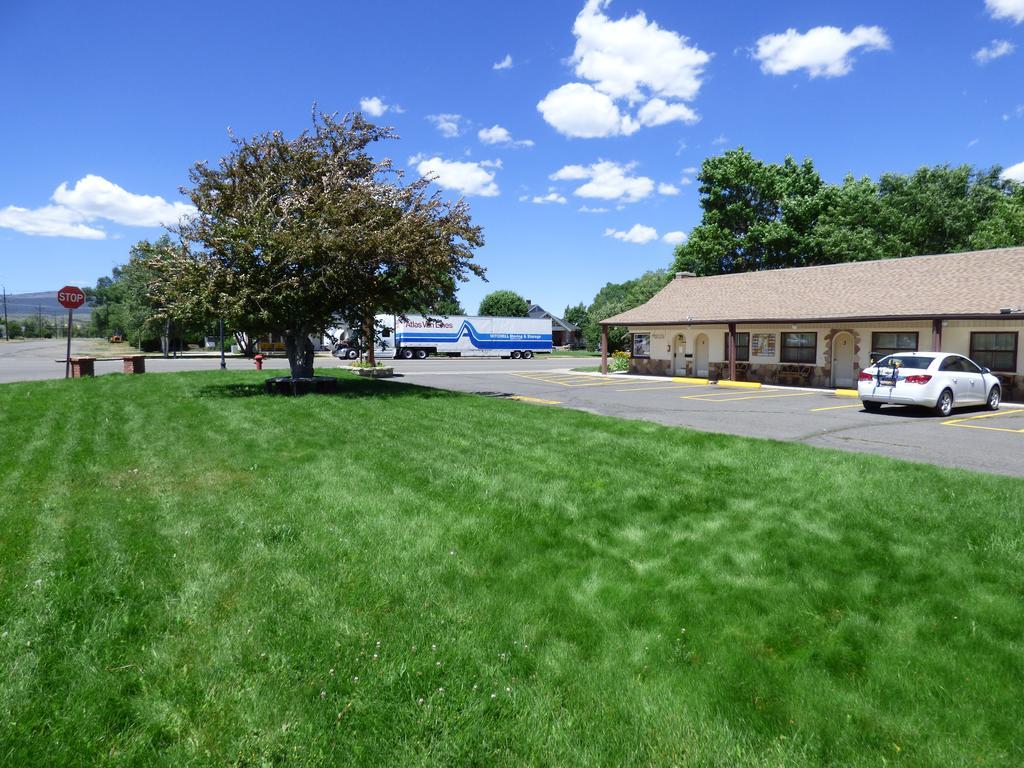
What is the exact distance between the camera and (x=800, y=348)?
24547mm

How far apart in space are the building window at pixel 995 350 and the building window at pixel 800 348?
5.37 metres

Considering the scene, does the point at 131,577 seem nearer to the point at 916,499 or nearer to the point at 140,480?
the point at 140,480

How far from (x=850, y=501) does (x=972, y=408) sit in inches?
537

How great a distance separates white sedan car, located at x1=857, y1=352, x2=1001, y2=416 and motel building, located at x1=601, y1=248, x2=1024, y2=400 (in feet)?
14.3

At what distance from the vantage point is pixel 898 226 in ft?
122

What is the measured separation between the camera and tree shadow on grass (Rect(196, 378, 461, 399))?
15.1 metres

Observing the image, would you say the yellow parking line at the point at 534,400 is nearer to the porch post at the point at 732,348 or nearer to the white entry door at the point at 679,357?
the porch post at the point at 732,348

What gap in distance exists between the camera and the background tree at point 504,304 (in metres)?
94.4

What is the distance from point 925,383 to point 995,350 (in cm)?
814

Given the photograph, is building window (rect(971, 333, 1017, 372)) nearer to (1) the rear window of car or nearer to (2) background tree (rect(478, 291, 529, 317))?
(1) the rear window of car

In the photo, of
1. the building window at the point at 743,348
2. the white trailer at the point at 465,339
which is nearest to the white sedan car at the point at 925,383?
the building window at the point at 743,348

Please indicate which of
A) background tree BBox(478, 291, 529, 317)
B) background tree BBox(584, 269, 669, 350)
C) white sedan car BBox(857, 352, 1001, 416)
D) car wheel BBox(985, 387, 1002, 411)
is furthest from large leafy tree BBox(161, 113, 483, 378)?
background tree BBox(478, 291, 529, 317)

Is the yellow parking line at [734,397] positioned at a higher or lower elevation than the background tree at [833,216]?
lower

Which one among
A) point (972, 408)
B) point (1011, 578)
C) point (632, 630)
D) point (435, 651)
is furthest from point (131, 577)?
point (972, 408)
